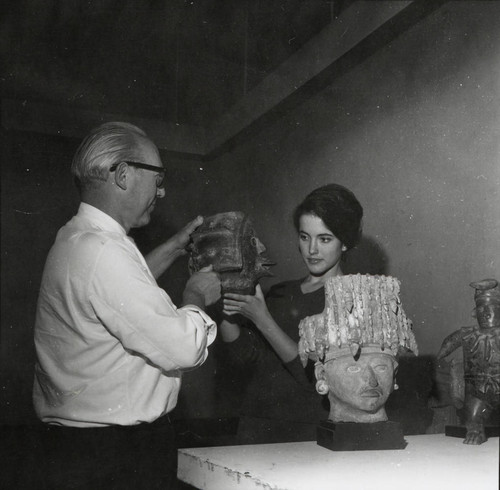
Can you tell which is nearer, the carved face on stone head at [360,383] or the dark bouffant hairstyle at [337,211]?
the carved face on stone head at [360,383]

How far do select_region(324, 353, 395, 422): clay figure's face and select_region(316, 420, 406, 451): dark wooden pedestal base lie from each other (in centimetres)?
3

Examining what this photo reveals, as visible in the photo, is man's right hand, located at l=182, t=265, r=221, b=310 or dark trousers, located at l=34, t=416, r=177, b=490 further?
man's right hand, located at l=182, t=265, r=221, b=310

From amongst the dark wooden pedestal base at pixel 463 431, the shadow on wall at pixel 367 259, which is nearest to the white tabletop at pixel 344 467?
the dark wooden pedestal base at pixel 463 431

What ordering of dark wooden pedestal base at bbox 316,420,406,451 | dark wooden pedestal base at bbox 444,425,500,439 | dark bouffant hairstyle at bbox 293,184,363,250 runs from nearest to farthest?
dark wooden pedestal base at bbox 316,420,406,451
dark wooden pedestal base at bbox 444,425,500,439
dark bouffant hairstyle at bbox 293,184,363,250

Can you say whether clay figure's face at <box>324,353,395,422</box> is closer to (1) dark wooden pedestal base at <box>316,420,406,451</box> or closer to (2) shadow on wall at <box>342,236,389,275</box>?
(1) dark wooden pedestal base at <box>316,420,406,451</box>

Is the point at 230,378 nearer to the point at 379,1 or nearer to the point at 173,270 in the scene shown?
the point at 173,270

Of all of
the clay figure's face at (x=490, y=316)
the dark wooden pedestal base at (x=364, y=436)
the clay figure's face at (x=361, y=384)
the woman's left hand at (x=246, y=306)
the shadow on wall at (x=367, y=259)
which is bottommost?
the dark wooden pedestal base at (x=364, y=436)

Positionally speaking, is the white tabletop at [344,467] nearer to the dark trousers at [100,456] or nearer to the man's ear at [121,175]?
the dark trousers at [100,456]

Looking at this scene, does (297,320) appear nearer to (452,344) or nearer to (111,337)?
(452,344)

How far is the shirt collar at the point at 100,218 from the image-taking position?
66.7 inches

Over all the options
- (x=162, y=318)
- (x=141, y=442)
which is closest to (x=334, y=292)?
(x=162, y=318)

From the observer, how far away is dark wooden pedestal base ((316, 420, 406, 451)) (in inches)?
64.3

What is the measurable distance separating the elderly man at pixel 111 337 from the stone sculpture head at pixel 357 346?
303 millimetres

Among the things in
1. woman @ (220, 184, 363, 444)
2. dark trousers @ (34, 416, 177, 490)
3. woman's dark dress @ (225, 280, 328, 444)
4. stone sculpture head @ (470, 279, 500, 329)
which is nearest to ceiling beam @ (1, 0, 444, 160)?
woman @ (220, 184, 363, 444)
